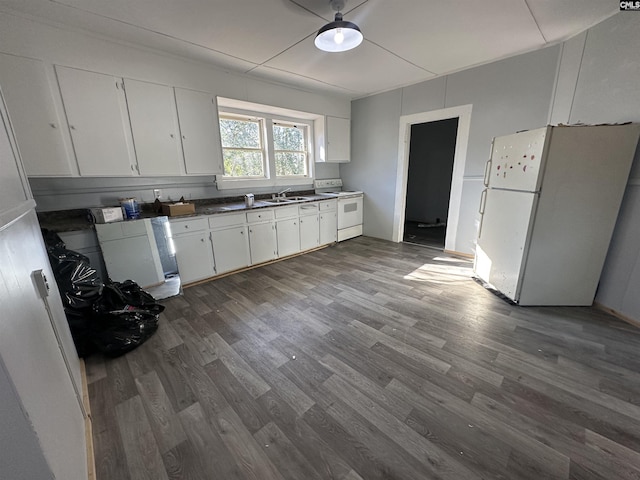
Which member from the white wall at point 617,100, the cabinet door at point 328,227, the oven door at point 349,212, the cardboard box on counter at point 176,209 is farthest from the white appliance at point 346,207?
the white wall at point 617,100

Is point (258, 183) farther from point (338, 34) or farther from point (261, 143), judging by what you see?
point (338, 34)

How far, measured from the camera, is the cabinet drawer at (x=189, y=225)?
2.88m

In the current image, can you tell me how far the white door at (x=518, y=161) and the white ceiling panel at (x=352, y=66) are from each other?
1.62 metres

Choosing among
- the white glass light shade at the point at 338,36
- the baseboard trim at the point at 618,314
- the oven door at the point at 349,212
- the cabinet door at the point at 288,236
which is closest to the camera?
the white glass light shade at the point at 338,36

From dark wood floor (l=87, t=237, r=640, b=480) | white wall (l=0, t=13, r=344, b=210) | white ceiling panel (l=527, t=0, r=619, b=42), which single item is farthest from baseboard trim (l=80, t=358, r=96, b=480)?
white ceiling panel (l=527, t=0, r=619, b=42)

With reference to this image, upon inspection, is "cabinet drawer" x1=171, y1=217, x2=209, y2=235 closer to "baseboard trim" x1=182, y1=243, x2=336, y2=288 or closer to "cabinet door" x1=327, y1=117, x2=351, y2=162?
"baseboard trim" x1=182, y1=243, x2=336, y2=288

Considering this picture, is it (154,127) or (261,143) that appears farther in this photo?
(261,143)

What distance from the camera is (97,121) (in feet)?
8.27

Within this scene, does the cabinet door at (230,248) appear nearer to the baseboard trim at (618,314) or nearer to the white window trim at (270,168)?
the white window trim at (270,168)

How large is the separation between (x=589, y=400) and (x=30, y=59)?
4.85 m

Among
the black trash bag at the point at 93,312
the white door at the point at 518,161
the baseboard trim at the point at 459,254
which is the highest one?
the white door at the point at 518,161

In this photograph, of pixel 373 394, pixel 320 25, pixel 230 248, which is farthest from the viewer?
pixel 230 248

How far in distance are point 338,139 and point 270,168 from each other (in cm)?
148

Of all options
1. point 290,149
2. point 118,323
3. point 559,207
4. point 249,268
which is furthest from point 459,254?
point 118,323
